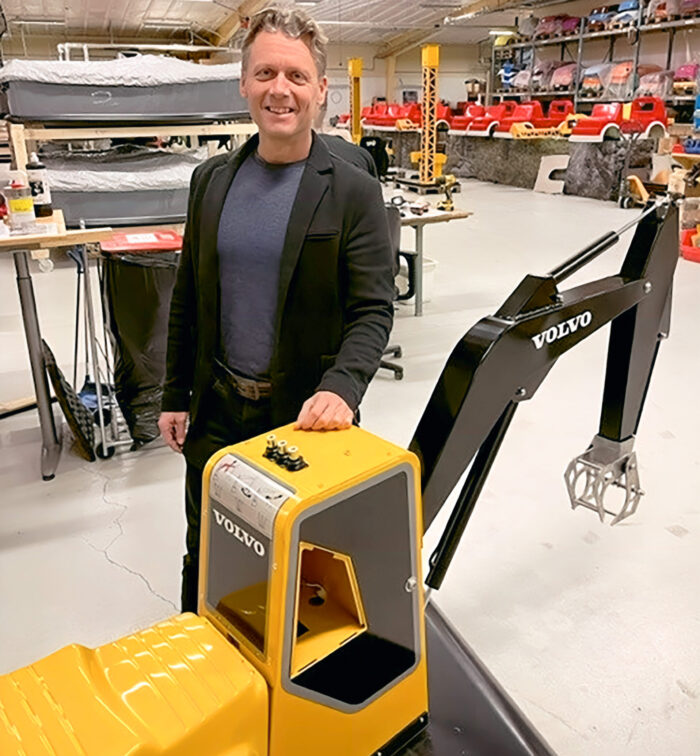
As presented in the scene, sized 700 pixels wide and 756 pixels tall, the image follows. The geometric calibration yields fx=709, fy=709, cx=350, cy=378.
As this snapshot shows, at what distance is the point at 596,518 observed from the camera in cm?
264

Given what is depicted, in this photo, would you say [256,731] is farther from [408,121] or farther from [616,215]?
[408,121]

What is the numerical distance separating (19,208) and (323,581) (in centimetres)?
212

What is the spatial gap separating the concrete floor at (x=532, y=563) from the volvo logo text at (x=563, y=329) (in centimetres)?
98

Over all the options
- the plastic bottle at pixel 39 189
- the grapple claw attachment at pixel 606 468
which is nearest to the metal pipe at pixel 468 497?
the grapple claw attachment at pixel 606 468

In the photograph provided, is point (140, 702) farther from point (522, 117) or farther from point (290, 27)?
point (522, 117)

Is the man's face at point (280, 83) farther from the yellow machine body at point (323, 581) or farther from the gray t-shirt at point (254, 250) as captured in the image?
the yellow machine body at point (323, 581)

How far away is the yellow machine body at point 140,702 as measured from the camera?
87cm

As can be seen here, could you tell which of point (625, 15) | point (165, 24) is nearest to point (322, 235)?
point (625, 15)

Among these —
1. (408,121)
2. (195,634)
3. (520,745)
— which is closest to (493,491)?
(520,745)

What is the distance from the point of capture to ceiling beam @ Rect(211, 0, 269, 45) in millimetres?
12711

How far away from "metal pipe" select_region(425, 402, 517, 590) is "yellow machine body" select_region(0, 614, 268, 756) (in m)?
0.61

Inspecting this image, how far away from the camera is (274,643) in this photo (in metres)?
1.02

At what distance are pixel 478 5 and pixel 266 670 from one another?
17.4m

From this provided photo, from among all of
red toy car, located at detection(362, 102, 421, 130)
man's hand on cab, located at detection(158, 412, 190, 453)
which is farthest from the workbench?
red toy car, located at detection(362, 102, 421, 130)
